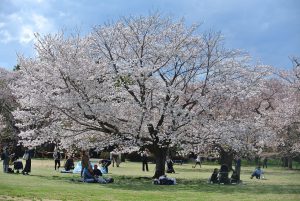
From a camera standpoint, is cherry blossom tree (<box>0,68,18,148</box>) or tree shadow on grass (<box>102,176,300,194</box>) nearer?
tree shadow on grass (<box>102,176,300,194</box>)

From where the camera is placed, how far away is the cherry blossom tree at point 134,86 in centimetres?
2289

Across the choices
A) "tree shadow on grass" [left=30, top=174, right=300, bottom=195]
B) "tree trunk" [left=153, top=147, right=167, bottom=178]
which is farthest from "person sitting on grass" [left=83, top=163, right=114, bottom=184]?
A: "tree trunk" [left=153, top=147, right=167, bottom=178]

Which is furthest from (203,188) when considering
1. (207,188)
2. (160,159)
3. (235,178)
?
(160,159)

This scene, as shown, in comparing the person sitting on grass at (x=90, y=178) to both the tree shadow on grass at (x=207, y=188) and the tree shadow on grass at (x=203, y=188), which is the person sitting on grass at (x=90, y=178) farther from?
the tree shadow on grass at (x=207, y=188)

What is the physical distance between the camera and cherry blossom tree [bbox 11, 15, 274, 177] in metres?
22.9

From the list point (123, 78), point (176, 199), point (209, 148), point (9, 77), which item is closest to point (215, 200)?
point (176, 199)

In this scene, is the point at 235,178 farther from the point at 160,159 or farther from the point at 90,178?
the point at 90,178

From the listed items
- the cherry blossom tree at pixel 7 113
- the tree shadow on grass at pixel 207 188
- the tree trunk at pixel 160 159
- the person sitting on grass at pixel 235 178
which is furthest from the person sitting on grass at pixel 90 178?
the cherry blossom tree at pixel 7 113

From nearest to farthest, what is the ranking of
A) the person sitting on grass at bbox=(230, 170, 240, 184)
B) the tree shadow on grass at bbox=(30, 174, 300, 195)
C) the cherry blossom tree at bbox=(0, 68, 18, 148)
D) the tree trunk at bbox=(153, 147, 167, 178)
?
the tree shadow on grass at bbox=(30, 174, 300, 195), the person sitting on grass at bbox=(230, 170, 240, 184), the tree trunk at bbox=(153, 147, 167, 178), the cherry blossom tree at bbox=(0, 68, 18, 148)

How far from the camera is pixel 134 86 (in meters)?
23.2

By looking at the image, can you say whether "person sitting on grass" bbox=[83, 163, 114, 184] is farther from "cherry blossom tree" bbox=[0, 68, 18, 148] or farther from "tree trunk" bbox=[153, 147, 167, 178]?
"cherry blossom tree" bbox=[0, 68, 18, 148]

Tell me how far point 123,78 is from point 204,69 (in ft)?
14.9

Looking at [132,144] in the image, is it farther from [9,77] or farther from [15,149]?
[9,77]

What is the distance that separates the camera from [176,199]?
14.2 m
